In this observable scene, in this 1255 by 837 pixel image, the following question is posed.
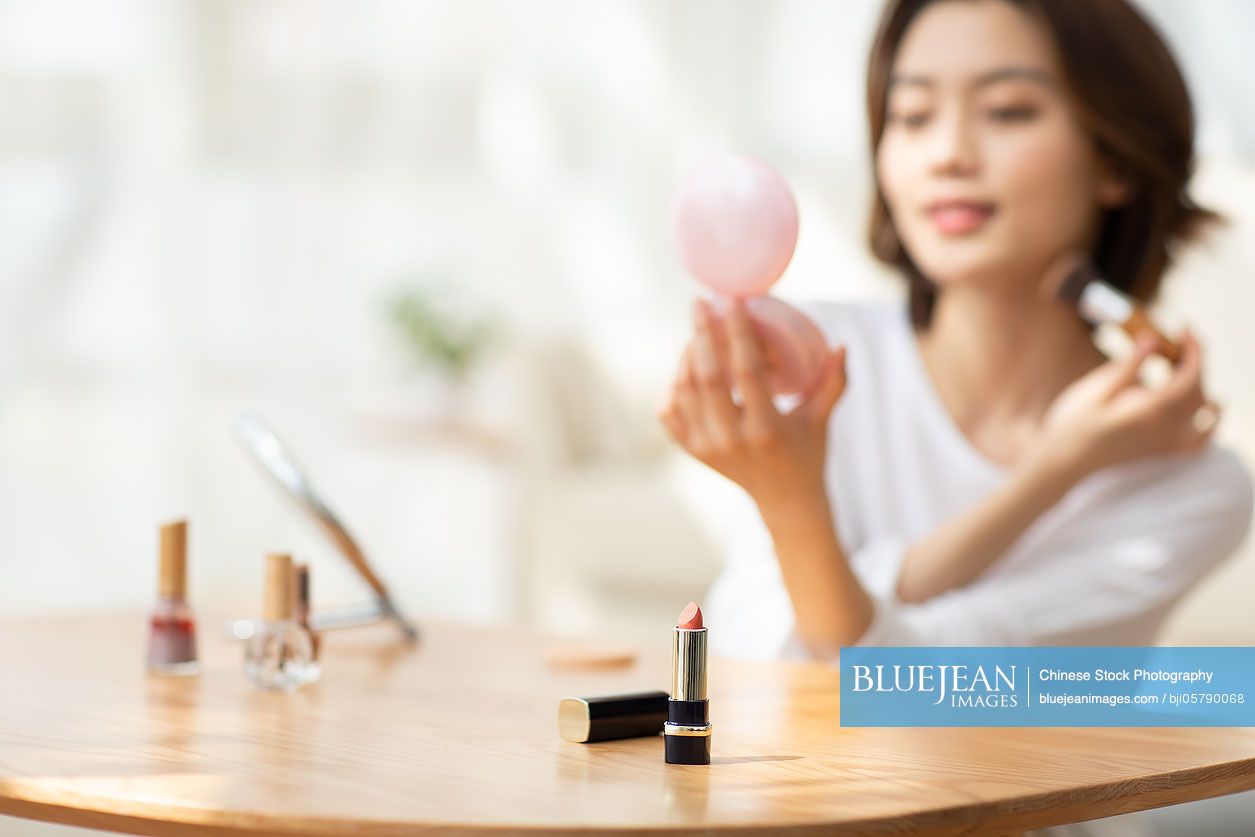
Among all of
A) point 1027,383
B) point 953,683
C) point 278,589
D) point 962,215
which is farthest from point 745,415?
point 1027,383

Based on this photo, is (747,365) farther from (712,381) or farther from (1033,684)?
(1033,684)

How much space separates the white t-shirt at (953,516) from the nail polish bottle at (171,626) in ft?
1.60

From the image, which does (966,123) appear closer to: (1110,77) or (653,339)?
(1110,77)

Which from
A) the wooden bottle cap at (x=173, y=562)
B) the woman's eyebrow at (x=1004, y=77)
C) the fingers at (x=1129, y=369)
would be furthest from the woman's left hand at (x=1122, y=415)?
the wooden bottle cap at (x=173, y=562)

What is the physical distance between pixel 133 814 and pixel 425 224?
10.7 feet

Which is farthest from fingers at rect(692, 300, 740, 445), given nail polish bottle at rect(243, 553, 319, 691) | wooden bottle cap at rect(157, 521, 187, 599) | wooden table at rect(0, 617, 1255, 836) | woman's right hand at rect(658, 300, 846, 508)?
wooden bottle cap at rect(157, 521, 187, 599)

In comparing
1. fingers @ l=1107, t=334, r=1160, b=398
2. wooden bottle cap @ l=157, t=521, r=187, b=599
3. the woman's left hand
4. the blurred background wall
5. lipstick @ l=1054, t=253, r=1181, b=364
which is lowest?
wooden bottle cap @ l=157, t=521, r=187, b=599

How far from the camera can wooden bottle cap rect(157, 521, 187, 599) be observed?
113 cm

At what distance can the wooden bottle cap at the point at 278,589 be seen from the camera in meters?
1.06

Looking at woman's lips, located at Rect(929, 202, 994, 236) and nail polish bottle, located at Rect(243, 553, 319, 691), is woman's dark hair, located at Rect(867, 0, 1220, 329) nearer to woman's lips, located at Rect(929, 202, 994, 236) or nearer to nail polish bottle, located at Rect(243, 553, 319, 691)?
woman's lips, located at Rect(929, 202, 994, 236)

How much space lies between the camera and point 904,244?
1.55 m

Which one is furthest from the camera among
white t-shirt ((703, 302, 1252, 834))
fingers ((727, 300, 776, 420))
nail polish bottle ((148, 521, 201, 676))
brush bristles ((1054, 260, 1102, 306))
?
brush bristles ((1054, 260, 1102, 306))

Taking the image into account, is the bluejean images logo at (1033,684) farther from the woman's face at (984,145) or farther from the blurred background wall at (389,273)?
the blurred background wall at (389,273)

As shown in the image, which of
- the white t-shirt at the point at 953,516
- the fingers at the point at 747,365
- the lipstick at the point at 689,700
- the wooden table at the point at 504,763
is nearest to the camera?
the wooden table at the point at 504,763
